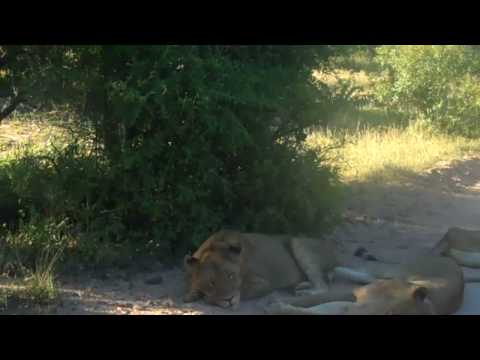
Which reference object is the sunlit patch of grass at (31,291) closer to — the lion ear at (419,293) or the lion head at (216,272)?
the lion head at (216,272)

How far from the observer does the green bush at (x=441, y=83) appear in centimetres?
1973

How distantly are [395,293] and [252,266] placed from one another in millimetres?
1691

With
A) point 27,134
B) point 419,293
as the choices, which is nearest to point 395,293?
point 419,293

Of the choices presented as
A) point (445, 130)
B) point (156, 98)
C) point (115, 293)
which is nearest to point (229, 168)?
point (156, 98)

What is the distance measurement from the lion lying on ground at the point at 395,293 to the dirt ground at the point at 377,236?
0.31 metres

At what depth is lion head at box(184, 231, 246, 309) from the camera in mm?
8203

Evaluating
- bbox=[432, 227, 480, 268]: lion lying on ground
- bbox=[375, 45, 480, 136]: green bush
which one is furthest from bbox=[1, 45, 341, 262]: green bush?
bbox=[375, 45, 480, 136]: green bush

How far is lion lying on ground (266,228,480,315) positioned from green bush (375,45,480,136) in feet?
34.9

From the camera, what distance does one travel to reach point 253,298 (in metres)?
8.73

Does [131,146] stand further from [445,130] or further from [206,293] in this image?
[445,130]

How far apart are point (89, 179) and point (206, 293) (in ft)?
6.46

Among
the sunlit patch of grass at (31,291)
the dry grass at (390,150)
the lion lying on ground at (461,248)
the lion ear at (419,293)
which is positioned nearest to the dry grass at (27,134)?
the sunlit patch of grass at (31,291)

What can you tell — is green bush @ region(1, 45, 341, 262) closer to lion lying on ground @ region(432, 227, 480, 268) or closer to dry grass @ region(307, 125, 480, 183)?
lion lying on ground @ region(432, 227, 480, 268)
